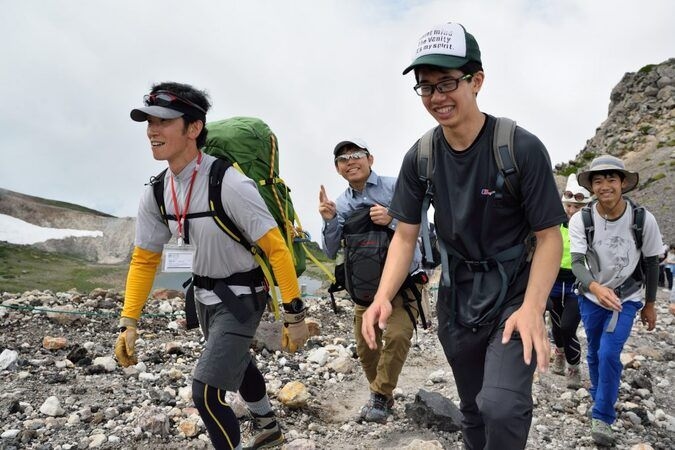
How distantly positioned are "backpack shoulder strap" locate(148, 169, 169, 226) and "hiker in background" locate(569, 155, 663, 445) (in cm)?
390

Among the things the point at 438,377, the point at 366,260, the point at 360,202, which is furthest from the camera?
the point at 438,377

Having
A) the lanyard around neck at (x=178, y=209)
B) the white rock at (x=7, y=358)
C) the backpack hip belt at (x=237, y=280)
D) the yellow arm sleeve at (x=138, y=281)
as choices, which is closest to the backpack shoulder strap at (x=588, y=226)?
the backpack hip belt at (x=237, y=280)

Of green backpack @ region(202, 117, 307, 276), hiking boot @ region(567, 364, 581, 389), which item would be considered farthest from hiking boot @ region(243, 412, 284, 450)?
hiking boot @ region(567, 364, 581, 389)

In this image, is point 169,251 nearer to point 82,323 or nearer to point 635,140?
point 82,323

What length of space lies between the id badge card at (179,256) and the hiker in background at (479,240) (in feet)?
5.10

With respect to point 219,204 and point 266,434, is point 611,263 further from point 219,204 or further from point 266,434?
point 219,204

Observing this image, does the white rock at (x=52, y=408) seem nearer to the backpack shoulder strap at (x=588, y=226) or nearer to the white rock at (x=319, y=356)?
the white rock at (x=319, y=356)

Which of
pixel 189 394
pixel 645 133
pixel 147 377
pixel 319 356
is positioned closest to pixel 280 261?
pixel 189 394

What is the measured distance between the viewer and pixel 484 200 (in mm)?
2807

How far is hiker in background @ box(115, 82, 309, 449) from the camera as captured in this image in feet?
11.9

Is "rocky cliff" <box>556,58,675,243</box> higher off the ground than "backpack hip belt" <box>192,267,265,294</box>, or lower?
higher

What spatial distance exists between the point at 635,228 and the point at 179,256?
165 inches

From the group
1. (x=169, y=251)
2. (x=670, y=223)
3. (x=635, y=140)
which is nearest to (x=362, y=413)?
(x=169, y=251)

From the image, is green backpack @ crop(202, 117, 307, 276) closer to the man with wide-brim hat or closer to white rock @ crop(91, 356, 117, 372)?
the man with wide-brim hat
